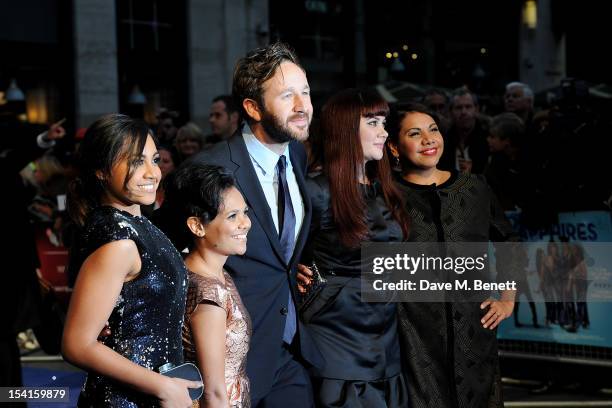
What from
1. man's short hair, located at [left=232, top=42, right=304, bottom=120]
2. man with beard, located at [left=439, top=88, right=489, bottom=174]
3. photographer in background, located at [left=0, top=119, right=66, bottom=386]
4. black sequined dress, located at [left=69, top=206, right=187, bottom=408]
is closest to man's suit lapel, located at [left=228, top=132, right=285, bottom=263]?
man's short hair, located at [left=232, top=42, right=304, bottom=120]

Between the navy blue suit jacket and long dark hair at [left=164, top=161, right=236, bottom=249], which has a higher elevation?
long dark hair at [left=164, top=161, right=236, bottom=249]

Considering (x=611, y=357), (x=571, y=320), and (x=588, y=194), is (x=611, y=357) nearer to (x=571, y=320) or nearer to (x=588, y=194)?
(x=571, y=320)

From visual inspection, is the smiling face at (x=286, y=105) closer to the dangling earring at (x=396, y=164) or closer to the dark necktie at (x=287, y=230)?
the dark necktie at (x=287, y=230)

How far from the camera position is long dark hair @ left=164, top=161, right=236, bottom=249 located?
3.99 metres

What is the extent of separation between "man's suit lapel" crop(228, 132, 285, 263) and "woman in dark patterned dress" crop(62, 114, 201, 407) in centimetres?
94

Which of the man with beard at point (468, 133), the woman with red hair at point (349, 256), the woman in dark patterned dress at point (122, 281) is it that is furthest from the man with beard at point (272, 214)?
the man with beard at point (468, 133)

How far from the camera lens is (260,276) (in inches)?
174

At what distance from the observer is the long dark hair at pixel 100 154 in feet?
11.3

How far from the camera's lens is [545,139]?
348 inches

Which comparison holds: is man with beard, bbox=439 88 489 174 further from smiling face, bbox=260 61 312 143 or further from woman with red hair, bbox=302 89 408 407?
smiling face, bbox=260 61 312 143

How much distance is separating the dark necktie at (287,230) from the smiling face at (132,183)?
1.16 metres

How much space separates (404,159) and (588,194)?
124 inches

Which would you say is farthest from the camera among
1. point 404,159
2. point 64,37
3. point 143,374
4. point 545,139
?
point 64,37

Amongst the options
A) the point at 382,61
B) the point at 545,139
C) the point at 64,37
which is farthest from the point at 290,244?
the point at 382,61
